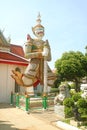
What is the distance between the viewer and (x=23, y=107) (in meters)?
13.3

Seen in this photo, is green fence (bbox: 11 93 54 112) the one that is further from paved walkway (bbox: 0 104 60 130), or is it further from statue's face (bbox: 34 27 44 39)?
statue's face (bbox: 34 27 44 39)

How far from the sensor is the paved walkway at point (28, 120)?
931 centimetres

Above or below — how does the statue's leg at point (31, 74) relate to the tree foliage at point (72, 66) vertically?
below

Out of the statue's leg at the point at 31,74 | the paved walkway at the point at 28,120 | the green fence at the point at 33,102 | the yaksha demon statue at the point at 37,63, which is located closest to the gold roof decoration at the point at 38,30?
the yaksha demon statue at the point at 37,63

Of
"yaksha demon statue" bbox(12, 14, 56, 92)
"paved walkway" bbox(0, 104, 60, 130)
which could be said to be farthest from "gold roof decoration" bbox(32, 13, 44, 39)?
"paved walkway" bbox(0, 104, 60, 130)

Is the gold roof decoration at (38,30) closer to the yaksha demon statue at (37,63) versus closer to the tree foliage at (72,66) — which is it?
the yaksha demon statue at (37,63)

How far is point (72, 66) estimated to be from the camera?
29422 mm

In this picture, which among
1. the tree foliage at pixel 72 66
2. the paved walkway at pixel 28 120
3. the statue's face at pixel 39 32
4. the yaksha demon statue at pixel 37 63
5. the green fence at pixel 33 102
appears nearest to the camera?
the paved walkway at pixel 28 120

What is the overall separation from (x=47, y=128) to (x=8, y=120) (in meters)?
2.38

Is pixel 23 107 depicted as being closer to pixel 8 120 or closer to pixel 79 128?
pixel 8 120

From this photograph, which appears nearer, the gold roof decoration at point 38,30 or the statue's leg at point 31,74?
the statue's leg at point 31,74

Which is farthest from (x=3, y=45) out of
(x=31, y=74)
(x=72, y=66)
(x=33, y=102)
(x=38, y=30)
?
(x=72, y=66)

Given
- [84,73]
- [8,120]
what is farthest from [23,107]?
[84,73]

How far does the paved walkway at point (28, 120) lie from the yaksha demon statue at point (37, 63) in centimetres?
286
